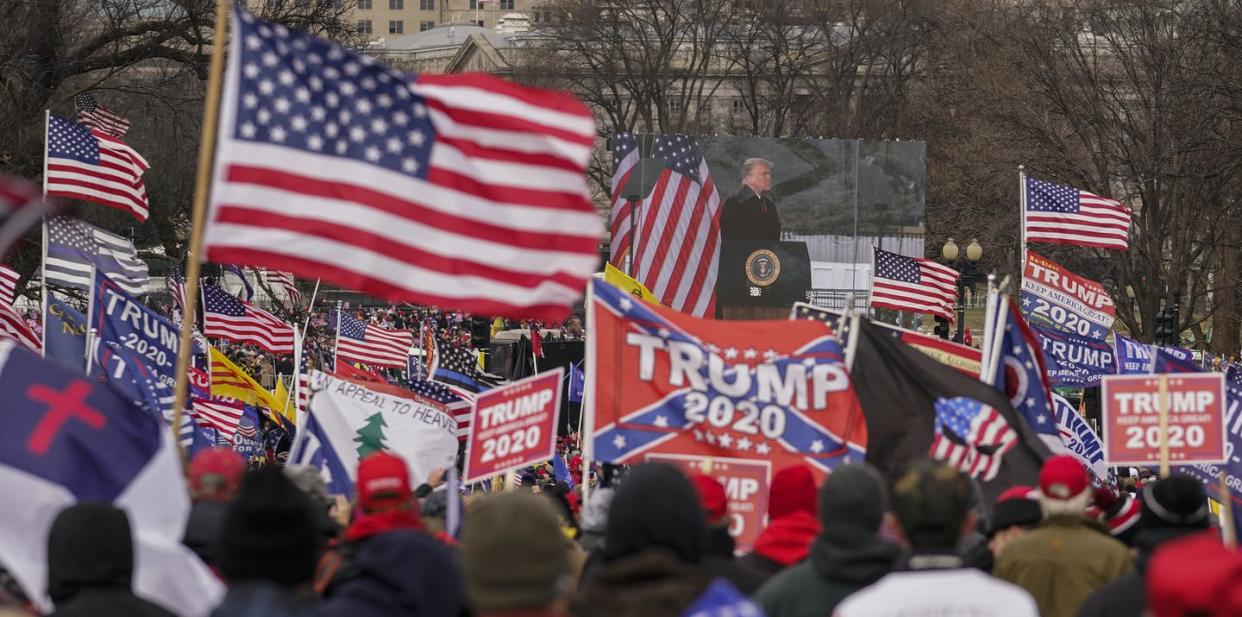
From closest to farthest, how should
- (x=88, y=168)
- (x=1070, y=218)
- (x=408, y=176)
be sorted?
(x=408, y=176)
(x=88, y=168)
(x=1070, y=218)

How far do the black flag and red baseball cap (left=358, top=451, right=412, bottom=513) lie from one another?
409cm

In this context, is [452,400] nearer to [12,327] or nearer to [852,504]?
[12,327]

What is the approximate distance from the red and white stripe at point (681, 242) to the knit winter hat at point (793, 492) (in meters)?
28.4

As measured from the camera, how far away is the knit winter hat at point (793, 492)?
7.38 metres

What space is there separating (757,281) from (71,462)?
34194mm

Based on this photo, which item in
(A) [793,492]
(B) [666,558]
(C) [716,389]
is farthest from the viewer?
(C) [716,389]

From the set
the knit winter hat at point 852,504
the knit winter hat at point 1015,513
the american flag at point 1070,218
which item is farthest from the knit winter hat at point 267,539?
the american flag at point 1070,218

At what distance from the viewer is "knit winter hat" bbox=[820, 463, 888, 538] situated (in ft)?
19.2

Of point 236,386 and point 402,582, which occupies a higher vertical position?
point 402,582

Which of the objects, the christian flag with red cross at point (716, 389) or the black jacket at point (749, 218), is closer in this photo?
the christian flag with red cross at point (716, 389)

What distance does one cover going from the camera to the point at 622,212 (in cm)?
4044

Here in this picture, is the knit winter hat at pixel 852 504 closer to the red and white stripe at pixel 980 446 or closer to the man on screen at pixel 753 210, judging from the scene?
the red and white stripe at pixel 980 446

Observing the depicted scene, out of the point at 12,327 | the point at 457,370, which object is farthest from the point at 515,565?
the point at 457,370

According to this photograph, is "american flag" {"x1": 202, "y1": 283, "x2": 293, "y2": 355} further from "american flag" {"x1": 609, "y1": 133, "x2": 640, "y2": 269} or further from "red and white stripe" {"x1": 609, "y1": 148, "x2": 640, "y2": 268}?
"american flag" {"x1": 609, "y1": 133, "x2": 640, "y2": 269}
